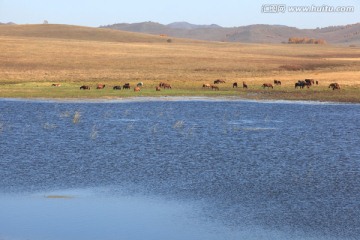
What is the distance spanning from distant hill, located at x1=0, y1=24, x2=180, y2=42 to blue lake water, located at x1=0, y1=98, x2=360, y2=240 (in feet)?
307

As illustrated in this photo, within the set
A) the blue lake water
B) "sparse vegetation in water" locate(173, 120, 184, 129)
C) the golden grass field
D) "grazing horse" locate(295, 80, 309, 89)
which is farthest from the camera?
"grazing horse" locate(295, 80, 309, 89)

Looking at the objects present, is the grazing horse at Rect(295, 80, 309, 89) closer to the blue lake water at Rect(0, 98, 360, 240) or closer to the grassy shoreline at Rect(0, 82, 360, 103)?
the grassy shoreline at Rect(0, 82, 360, 103)

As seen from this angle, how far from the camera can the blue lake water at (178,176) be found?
13656 millimetres

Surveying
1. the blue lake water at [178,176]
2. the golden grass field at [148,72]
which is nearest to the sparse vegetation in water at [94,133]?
the blue lake water at [178,176]

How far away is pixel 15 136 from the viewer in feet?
84.4

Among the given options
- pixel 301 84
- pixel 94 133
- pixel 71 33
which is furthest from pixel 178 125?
pixel 71 33

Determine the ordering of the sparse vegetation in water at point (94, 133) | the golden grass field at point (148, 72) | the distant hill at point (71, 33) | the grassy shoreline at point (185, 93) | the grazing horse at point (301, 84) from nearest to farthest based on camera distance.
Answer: the sparse vegetation in water at point (94, 133) < the grassy shoreline at point (185, 93) < the golden grass field at point (148, 72) < the grazing horse at point (301, 84) < the distant hill at point (71, 33)

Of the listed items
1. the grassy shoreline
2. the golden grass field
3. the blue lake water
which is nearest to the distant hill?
the golden grass field

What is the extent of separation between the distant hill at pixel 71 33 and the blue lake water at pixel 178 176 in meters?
93.4

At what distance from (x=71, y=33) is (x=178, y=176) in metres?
113

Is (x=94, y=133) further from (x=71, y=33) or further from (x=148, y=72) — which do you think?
(x=71, y=33)

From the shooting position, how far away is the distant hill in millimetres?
124438

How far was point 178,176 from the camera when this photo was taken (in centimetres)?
1859

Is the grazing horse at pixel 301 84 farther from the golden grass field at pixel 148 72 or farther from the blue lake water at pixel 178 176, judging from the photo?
the blue lake water at pixel 178 176
